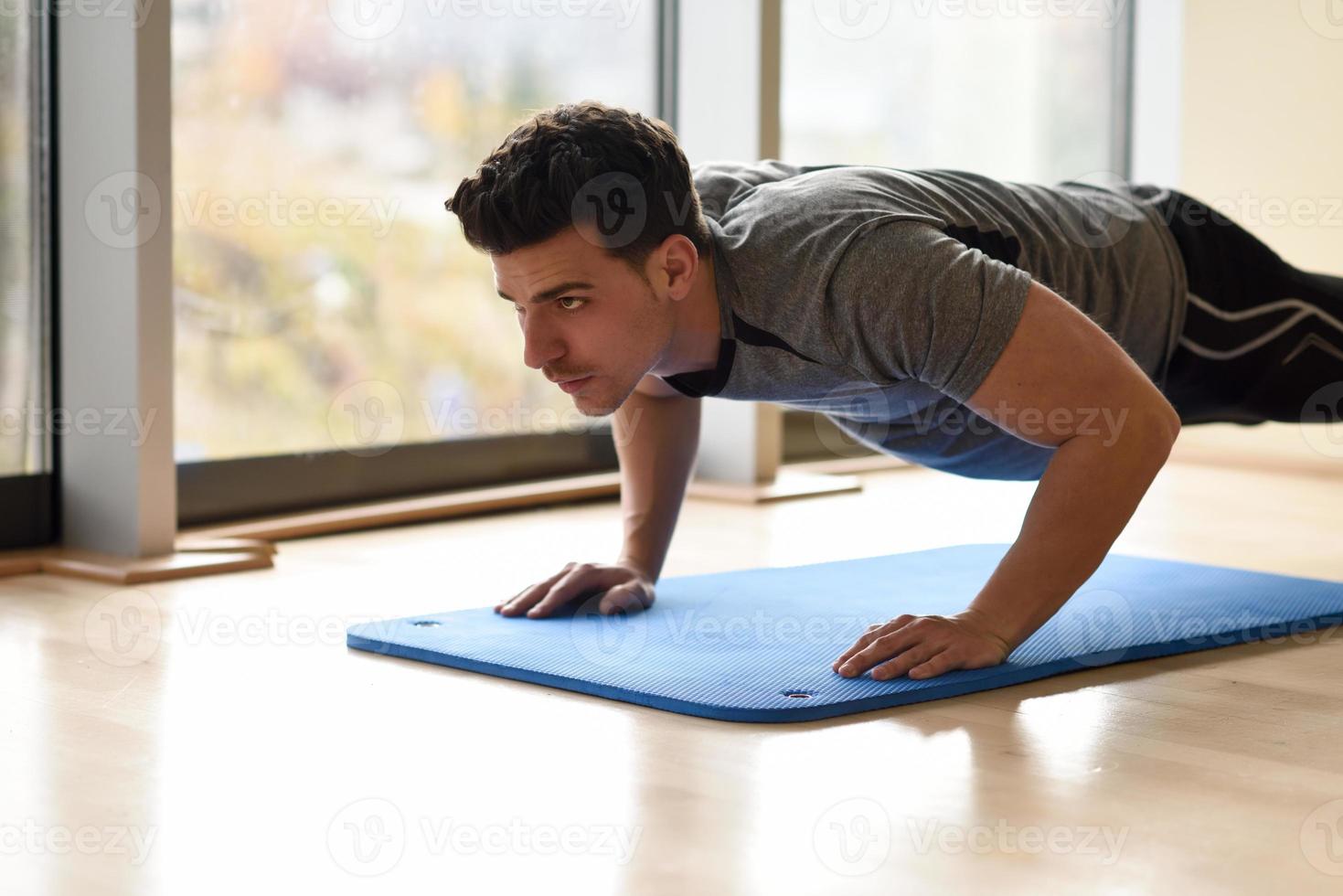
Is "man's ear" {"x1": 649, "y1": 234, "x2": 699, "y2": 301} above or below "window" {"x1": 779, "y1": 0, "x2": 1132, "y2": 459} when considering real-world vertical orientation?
below

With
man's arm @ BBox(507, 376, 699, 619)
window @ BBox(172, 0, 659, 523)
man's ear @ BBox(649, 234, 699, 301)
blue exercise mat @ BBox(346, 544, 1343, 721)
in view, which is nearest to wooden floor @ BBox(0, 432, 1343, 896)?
blue exercise mat @ BBox(346, 544, 1343, 721)

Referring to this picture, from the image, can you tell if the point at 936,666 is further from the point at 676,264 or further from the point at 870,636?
the point at 676,264

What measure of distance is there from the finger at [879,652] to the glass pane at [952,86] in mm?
2254

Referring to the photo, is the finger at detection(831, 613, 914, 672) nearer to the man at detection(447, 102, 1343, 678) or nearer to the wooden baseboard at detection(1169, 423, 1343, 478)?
the man at detection(447, 102, 1343, 678)

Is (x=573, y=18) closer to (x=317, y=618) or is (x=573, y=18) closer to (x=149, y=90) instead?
(x=149, y=90)

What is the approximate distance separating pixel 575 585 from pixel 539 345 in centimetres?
39

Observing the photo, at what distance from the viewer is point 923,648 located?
4.86 feet

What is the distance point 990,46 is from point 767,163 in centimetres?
241

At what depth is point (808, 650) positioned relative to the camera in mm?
1586

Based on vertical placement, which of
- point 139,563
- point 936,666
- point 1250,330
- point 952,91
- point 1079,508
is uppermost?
point 952,91

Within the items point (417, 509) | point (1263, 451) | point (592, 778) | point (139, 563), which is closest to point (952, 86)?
point (1263, 451)

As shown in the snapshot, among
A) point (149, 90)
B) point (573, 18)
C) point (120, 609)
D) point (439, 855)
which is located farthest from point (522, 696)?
point (573, 18)

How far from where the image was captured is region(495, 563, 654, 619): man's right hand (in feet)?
5.76

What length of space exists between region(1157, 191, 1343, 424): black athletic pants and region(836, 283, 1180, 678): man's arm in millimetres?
521
